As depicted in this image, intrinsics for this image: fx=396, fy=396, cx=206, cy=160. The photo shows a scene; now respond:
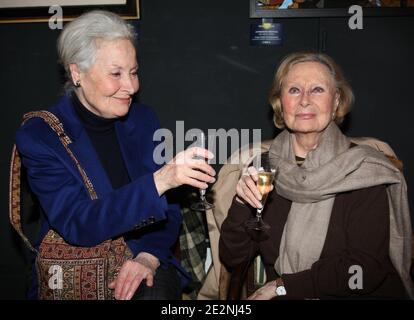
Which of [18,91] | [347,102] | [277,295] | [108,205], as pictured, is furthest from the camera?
[18,91]

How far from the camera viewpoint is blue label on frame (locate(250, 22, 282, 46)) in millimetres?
2785

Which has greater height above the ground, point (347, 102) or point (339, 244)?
point (347, 102)

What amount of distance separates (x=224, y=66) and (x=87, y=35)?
49.6 inches

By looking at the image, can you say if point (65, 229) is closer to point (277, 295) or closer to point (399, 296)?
point (277, 295)

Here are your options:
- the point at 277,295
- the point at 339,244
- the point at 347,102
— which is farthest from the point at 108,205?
the point at 347,102

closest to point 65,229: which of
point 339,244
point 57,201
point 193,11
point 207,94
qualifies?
point 57,201

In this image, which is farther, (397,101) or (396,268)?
(397,101)

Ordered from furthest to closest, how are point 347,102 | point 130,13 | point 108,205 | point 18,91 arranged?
1. point 18,91
2. point 130,13
3. point 347,102
4. point 108,205

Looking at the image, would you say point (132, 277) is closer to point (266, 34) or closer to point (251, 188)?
point (251, 188)

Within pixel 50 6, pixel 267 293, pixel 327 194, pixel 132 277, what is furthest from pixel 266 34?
pixel 132 277

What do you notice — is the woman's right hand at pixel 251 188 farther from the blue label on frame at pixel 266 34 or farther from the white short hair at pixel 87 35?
the blue label on frame at pixel 266 34

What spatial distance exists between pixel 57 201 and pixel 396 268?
1659 millimetres

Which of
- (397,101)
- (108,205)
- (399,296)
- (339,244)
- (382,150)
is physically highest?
(397,101)

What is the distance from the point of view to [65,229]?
176cm
